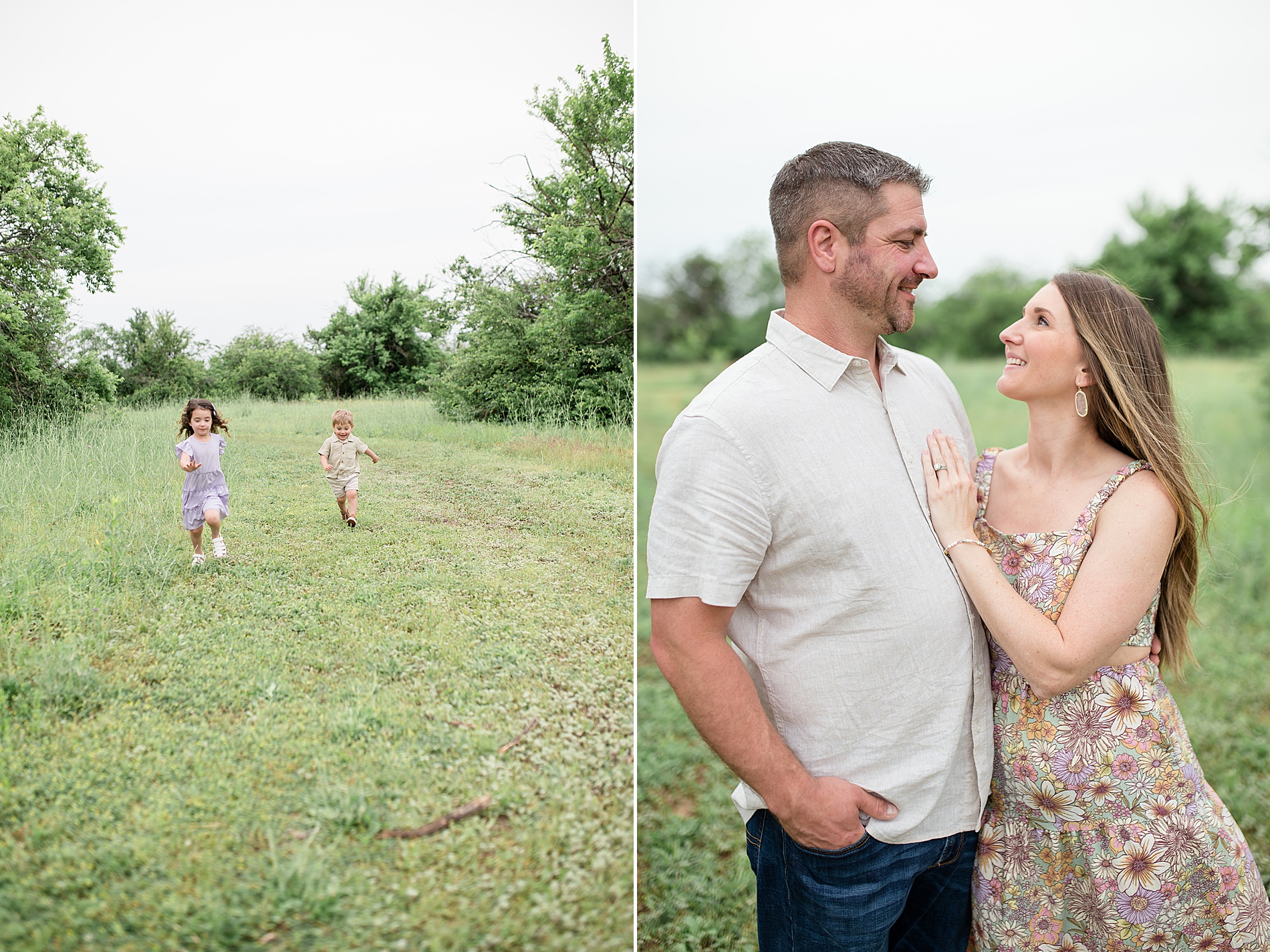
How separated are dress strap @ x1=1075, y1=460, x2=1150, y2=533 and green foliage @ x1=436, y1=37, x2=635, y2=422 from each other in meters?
1.28

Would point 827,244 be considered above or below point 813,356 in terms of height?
above

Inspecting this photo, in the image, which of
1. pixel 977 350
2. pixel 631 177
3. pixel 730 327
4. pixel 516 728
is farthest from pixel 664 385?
pixel 516 728

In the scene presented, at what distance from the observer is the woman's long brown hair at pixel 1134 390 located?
5.68ft

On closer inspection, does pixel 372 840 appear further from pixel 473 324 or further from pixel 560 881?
pixel 473 324

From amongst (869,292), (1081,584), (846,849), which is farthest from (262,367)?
(1081,584)

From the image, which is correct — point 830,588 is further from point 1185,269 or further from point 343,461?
point 1185,269

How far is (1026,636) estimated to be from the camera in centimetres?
162

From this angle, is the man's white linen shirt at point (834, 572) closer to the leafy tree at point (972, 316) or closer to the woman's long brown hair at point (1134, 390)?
the woman's long brown hair at point (1134, 390)

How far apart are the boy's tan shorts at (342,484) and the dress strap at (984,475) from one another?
149 cm

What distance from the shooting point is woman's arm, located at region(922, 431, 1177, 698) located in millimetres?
1626

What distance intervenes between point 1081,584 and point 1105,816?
0.51 metres

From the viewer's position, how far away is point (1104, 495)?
1.73 metres

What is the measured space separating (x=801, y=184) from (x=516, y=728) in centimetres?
139

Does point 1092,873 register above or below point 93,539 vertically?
below
